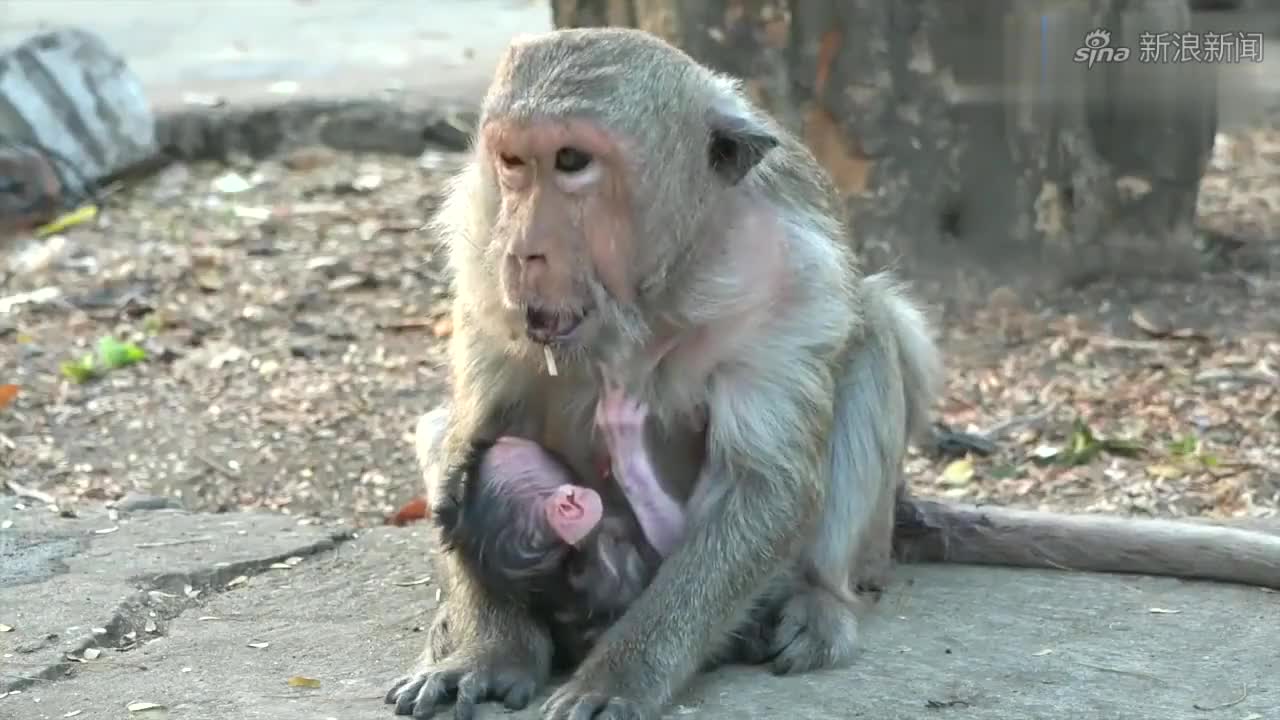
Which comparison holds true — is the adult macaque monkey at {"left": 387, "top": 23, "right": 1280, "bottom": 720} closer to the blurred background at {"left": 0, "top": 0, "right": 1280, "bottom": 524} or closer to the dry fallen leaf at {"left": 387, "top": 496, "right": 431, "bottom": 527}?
the dry fallen leaf at {"left": 387, "top": 496, "right": 431, "bottom": 527}

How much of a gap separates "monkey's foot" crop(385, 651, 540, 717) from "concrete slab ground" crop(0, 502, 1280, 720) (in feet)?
0.16

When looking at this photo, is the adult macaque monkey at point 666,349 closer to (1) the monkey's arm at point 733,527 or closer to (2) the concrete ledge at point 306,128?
(1) the monkey's arm at point 733,527

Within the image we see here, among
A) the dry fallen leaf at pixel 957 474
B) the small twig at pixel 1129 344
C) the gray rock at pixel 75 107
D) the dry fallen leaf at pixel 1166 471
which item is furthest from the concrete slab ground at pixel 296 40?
the dry fallen leaf at pixel 1166 471

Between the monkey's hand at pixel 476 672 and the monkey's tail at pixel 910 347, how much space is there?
52.0 inches

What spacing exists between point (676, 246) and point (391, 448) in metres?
3.35

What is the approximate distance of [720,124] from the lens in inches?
165

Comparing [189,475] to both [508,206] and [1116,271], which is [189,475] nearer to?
[508,206]

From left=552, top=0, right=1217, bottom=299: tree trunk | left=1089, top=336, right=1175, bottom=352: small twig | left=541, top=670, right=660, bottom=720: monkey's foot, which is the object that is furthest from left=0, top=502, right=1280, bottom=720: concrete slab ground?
left=552, top=0, right=1217, bottom=299: tree trunk

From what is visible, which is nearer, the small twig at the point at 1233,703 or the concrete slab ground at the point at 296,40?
the small twig at the point at 1233,703

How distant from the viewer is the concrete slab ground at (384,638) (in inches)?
160

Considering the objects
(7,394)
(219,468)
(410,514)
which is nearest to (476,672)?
(410,514)

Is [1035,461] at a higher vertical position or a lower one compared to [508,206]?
lower

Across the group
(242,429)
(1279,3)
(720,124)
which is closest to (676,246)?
(720,124)

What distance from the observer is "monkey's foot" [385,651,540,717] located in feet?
13.0
